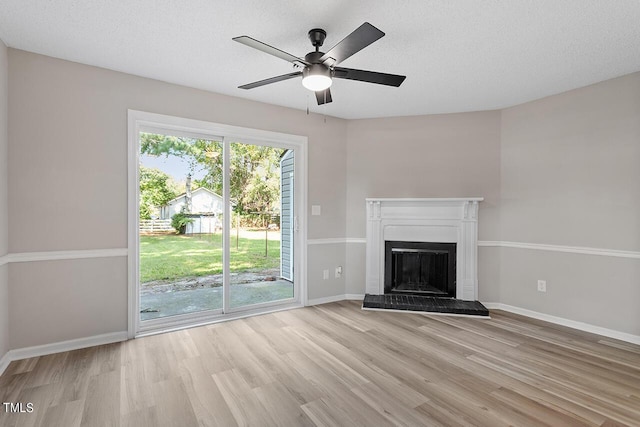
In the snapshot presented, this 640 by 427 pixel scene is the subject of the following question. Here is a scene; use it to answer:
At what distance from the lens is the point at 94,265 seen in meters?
2.90

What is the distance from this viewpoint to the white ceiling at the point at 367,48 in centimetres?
204

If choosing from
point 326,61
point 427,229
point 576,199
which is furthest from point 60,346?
point 576,199

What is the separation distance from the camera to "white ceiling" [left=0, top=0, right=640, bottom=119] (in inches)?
80.2

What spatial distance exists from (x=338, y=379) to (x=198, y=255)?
212 cm

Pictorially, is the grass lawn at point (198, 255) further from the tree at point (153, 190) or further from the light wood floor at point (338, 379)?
the light wood floor at point (338, 379)

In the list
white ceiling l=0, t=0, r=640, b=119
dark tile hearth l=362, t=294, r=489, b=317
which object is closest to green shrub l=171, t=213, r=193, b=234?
white ceiling l=0, t=0, r=640, b=119

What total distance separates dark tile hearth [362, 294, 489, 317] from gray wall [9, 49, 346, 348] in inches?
113

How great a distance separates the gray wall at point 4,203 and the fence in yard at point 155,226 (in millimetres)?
1000

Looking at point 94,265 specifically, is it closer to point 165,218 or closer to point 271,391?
point 165,218

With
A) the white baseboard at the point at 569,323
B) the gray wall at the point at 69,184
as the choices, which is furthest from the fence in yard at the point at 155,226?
the white baseboard at the point at 569,323

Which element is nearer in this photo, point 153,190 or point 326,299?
point 153,190

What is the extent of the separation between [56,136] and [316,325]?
3.08 meters

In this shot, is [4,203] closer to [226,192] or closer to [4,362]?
[4,362]

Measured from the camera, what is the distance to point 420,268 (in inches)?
167
